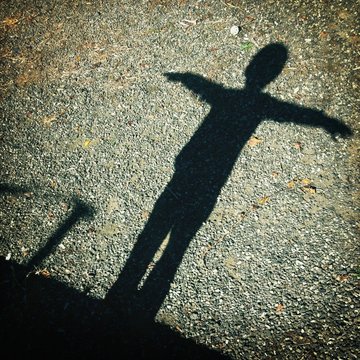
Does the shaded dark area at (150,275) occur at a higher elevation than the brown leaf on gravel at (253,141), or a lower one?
lower

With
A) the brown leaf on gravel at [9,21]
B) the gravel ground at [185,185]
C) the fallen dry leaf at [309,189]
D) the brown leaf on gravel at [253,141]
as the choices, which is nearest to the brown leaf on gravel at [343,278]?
the gravel ground at [185,185]

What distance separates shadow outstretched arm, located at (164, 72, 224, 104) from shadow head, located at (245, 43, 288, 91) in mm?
625

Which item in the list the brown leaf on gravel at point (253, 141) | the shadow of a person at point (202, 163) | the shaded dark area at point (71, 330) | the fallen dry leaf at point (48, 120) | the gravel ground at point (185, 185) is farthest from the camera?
the fallen dry leaf at point (48, 120)

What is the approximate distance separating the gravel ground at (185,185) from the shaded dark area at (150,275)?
0.8 inches

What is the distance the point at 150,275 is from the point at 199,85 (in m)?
3.61

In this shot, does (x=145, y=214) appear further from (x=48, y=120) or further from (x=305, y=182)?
(x=48, y=120)

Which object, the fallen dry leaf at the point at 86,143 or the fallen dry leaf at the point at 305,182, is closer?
the fallen dry leaf at the point at 305,182

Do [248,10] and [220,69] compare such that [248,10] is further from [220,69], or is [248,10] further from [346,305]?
[346,305]

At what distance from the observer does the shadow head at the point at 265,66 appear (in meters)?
5.41

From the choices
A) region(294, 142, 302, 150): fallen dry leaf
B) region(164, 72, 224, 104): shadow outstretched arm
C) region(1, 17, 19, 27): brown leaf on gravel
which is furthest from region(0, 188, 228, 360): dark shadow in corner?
region(1, 17, 19, 27): brown leaf on gravel

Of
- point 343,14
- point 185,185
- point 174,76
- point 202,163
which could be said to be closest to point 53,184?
point 185,185

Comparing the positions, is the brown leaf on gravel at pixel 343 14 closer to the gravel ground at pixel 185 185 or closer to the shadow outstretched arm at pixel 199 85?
the gravel ground at pixel 185 185

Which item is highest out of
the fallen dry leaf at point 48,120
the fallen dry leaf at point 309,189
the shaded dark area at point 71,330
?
the fallen dry leaf at point 309,189

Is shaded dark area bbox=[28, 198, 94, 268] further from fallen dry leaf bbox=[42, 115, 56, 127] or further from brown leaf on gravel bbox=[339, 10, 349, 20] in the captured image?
brown leaf on gravel bbox=[339, 10, 349, 20]
